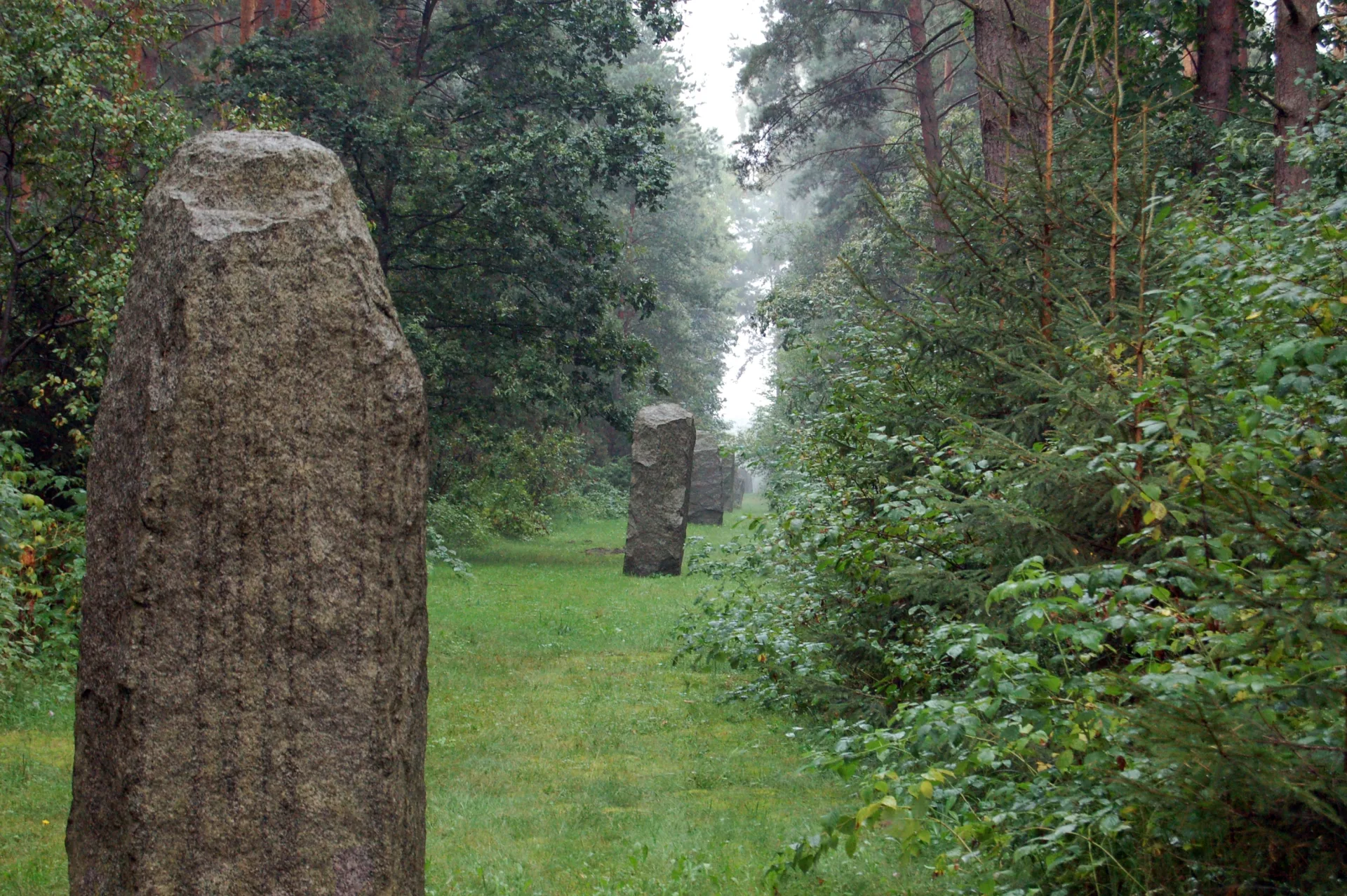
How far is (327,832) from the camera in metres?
3.52

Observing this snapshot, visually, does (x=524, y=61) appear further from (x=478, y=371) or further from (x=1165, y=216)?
(x=1165, y=216)

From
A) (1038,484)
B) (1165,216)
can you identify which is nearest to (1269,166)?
(1165,216)

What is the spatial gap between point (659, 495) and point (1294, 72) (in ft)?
35.7

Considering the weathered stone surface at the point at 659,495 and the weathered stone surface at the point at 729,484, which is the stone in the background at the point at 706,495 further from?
the weathered stone surface at the point at 659,495

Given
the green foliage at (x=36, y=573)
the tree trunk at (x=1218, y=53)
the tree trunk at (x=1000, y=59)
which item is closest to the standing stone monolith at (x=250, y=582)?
the green foliage at (x=36, y=573)

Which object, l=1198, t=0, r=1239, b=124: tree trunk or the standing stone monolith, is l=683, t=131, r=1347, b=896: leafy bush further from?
l=1198, t=0, r=1239, b=124: tree trunk

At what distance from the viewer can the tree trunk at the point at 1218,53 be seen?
12578 millimetres

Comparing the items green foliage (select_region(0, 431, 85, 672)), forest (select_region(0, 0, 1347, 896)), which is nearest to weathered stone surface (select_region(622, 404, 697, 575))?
forest (select_region(0, 0, 1347, 896))

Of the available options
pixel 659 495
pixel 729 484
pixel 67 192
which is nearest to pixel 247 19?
pixel 67 192

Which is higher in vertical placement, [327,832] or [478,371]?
[478,371]

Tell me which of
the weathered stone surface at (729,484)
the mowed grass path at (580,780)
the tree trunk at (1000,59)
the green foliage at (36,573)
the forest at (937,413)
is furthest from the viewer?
the weathered stone surface at (729,484)

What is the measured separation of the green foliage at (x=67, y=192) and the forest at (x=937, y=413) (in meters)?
0.05

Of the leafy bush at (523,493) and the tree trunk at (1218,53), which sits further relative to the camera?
the leafy bush at (523,493)

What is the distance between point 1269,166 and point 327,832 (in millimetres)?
11593
